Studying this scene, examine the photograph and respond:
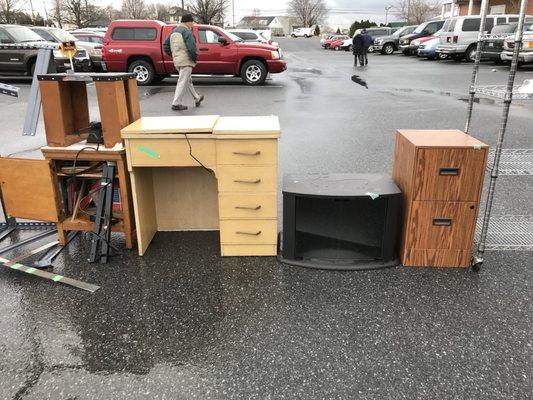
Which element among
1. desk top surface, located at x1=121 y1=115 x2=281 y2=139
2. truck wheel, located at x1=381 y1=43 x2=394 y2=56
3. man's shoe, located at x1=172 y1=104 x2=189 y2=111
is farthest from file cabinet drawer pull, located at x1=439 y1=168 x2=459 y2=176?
truck wheel, located at x1=381 y1=43 x2=394 y2=56

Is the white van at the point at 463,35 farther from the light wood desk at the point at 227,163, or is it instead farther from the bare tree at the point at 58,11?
the bare tree at the point at 58,11

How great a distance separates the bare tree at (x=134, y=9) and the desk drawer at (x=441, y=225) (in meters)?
77.0

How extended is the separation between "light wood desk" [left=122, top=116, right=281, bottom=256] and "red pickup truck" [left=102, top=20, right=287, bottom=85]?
11014 millimetres

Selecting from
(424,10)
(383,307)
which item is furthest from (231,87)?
(424,10)

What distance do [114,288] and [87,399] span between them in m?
1.13

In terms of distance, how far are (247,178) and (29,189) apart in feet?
6.04

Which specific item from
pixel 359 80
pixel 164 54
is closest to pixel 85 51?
pixel 164 54

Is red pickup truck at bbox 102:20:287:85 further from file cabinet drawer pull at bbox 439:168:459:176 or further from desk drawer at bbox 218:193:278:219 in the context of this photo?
file cabinet drawer pull at bbox 439:168:459:176

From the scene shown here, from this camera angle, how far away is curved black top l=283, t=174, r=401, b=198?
3.55m

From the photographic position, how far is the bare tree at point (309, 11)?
110 metres

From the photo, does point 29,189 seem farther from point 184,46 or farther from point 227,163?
point 184,46

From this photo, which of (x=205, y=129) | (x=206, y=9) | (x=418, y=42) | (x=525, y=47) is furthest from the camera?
(x=206, y=9)

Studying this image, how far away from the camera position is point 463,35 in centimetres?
2192

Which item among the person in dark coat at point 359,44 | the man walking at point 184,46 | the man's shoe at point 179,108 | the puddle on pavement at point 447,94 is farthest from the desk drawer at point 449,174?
the person in dark coat at point 359,44
